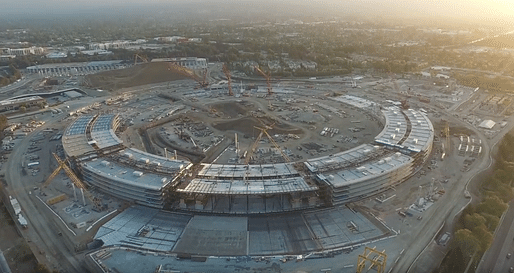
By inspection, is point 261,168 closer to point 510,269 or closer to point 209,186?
point 209,186

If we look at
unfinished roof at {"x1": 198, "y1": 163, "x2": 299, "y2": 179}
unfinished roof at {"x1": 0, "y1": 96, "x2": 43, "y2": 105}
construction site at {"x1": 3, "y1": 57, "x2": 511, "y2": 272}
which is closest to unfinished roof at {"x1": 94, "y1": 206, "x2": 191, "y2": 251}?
construction site at {"x1": 3, "y1": 57, "x2": 511, "y2": 272}

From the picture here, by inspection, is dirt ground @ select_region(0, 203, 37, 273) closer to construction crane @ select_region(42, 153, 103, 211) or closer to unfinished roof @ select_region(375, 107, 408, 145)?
construction crane @ select_region(42, 153, 103, 211)

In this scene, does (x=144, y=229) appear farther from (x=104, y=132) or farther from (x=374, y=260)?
(x=104, y=132)

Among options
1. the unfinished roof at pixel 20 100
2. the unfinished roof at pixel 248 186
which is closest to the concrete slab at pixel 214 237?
the unfinished roof at pixel 248 186

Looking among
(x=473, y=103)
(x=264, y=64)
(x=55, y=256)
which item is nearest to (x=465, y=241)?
(x=55, y=256)

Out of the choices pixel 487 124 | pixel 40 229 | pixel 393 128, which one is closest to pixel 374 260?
pixel 393 128

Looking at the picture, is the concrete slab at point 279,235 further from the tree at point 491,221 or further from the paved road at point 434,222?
the tree at point 491,221
